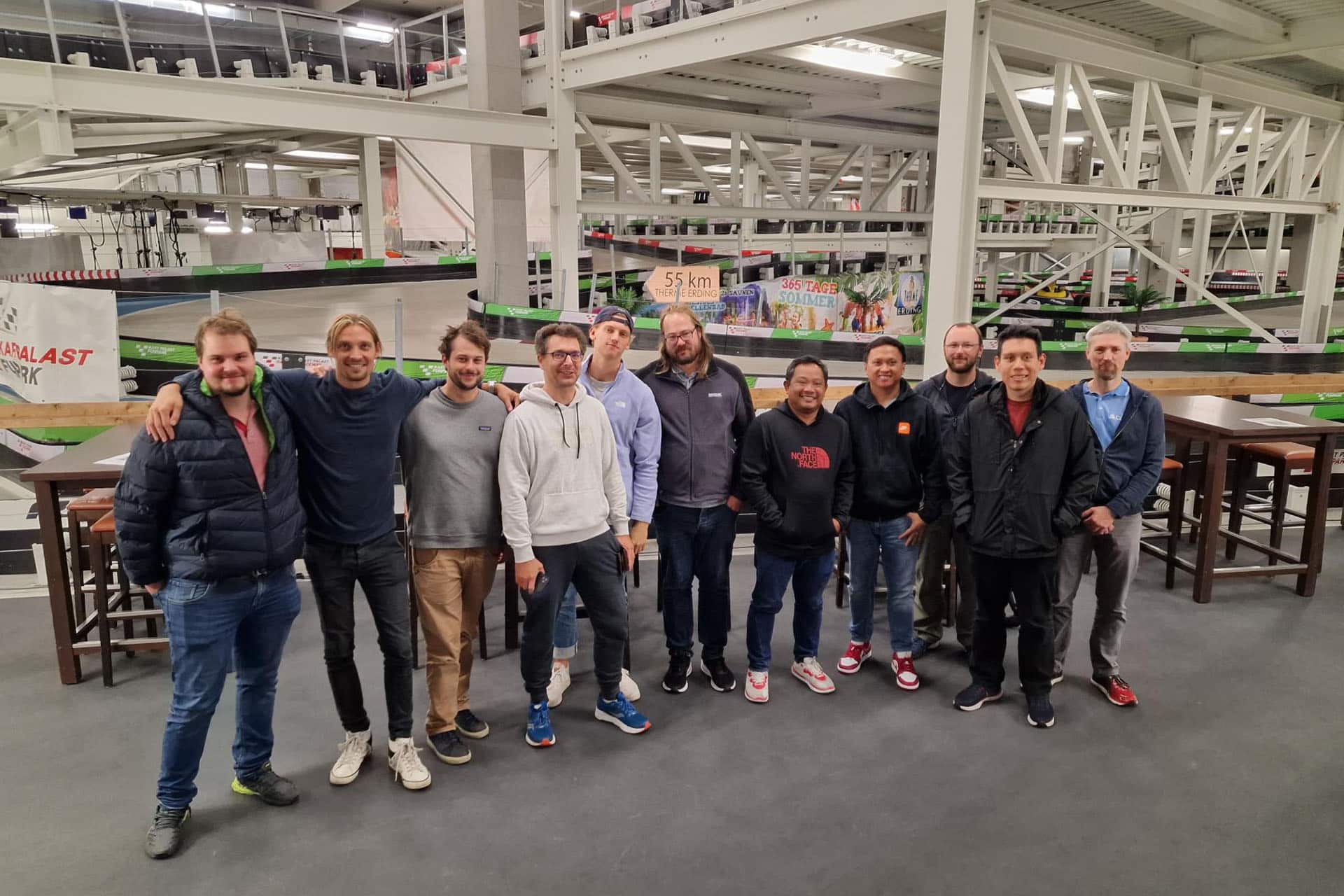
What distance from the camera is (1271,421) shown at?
4094mm

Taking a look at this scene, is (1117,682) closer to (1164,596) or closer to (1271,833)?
(1271,833)

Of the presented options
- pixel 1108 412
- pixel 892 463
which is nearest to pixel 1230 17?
pixel 1108 412

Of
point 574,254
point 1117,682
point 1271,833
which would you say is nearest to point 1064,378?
point 574,254

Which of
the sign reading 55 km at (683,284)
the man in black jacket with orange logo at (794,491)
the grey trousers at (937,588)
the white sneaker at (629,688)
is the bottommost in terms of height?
the white sneaker at (629,688)

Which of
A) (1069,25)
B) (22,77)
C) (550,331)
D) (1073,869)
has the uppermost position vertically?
(1069,25)

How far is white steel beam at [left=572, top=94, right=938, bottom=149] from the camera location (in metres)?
8.41

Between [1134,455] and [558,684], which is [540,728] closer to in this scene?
[558,684]

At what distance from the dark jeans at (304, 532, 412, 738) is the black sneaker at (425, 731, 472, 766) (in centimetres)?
11

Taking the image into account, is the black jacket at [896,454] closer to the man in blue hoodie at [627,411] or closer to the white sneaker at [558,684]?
the man in blue hoodie at [627,411]

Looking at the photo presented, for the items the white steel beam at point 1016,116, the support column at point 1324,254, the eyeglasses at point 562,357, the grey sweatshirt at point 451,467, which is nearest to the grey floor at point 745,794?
the grey sweatshirt at point 451,467

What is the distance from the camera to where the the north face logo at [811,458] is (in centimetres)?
304

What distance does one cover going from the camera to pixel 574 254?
330 inches

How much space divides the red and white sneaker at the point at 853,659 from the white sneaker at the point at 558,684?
1138mm

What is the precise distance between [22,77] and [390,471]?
4727 mm
